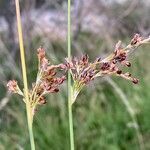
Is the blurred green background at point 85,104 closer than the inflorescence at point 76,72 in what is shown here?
No

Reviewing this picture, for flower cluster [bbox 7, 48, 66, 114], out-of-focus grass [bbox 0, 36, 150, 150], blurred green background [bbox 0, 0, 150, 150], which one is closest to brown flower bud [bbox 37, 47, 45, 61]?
flower cluster [bbox 7, 48, 66, 114]

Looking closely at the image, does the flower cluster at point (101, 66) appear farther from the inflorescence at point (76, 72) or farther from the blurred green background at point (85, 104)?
the blurred green background at point (85, 104)

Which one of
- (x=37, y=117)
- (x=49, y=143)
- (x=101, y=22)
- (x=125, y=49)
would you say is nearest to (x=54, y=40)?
(x=101, y=22)

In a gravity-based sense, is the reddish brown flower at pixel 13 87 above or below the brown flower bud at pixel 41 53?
below

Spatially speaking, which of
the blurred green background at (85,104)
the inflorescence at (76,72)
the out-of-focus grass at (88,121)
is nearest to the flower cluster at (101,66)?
the inflorescence at (76,72)

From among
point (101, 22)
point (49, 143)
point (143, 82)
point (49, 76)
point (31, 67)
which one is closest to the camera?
point (49, 76)

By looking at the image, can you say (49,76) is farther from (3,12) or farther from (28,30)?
(3,12)

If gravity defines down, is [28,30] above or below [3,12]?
below
